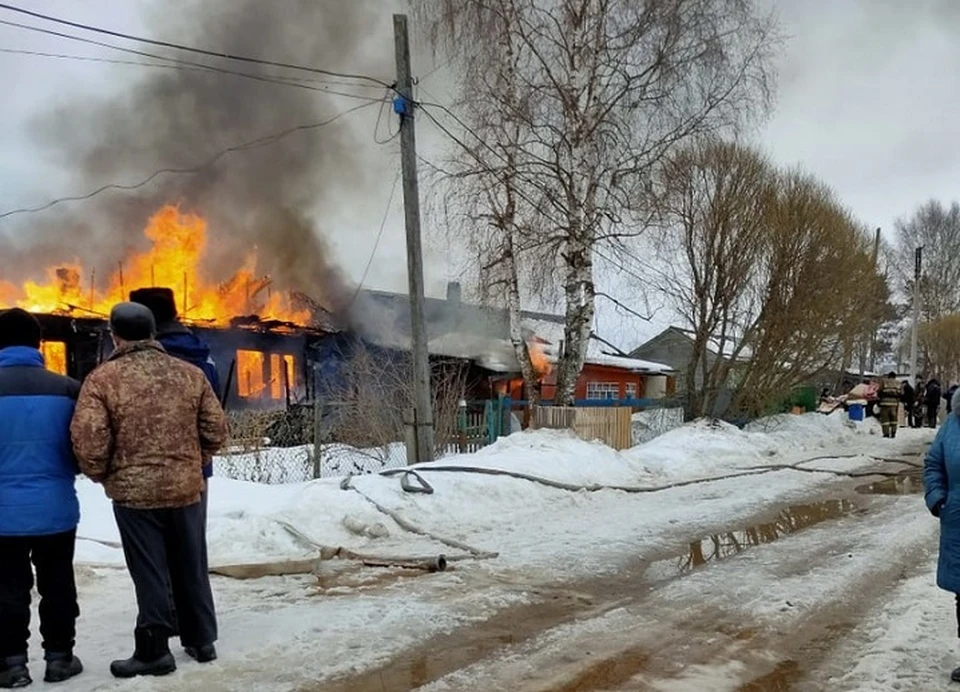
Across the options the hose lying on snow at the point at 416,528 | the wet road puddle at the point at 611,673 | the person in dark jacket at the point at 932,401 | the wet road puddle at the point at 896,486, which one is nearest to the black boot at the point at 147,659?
the wet road puddle at the point at 611,673

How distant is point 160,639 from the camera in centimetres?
384

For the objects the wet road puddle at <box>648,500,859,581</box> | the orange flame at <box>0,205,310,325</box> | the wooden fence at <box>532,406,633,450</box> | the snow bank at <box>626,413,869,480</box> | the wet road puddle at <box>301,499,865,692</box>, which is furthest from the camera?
the orange flame at <box>0,205,310,325</box>

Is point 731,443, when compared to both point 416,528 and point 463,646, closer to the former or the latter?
point 416,528

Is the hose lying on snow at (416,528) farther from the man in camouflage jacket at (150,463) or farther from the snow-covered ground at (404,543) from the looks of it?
the man in camouflage jacket at (150,463)

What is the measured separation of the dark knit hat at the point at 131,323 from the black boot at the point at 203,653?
1.52 m

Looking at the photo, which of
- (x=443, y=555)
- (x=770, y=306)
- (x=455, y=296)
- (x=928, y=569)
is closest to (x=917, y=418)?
(x=770, y=306)

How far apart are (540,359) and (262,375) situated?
25.8 feet

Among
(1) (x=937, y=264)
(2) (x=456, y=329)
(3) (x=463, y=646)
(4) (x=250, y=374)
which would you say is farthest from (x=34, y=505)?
(1) (x=937, y=264)

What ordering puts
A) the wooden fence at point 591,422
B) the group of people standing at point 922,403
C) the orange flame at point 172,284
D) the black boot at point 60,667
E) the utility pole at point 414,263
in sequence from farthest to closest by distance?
1. the group of people standing at point 922,403
2. the orange flame at point 172,284
3. the wooden fence at point 591,422
4. the utility pole at point 414,263
5. the black boot at point 60,667

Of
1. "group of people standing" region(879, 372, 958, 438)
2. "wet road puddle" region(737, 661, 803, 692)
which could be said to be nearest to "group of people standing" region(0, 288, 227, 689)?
"wet road puddle" region(737, 661, 803, 692)

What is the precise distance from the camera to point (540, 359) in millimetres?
21797

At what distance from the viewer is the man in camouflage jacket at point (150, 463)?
3713 mm

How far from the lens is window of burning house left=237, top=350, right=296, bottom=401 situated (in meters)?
22.6

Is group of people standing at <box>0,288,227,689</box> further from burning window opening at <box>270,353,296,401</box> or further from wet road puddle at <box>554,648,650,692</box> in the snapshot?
burning window opening at <box>270,353,296,401</box>
